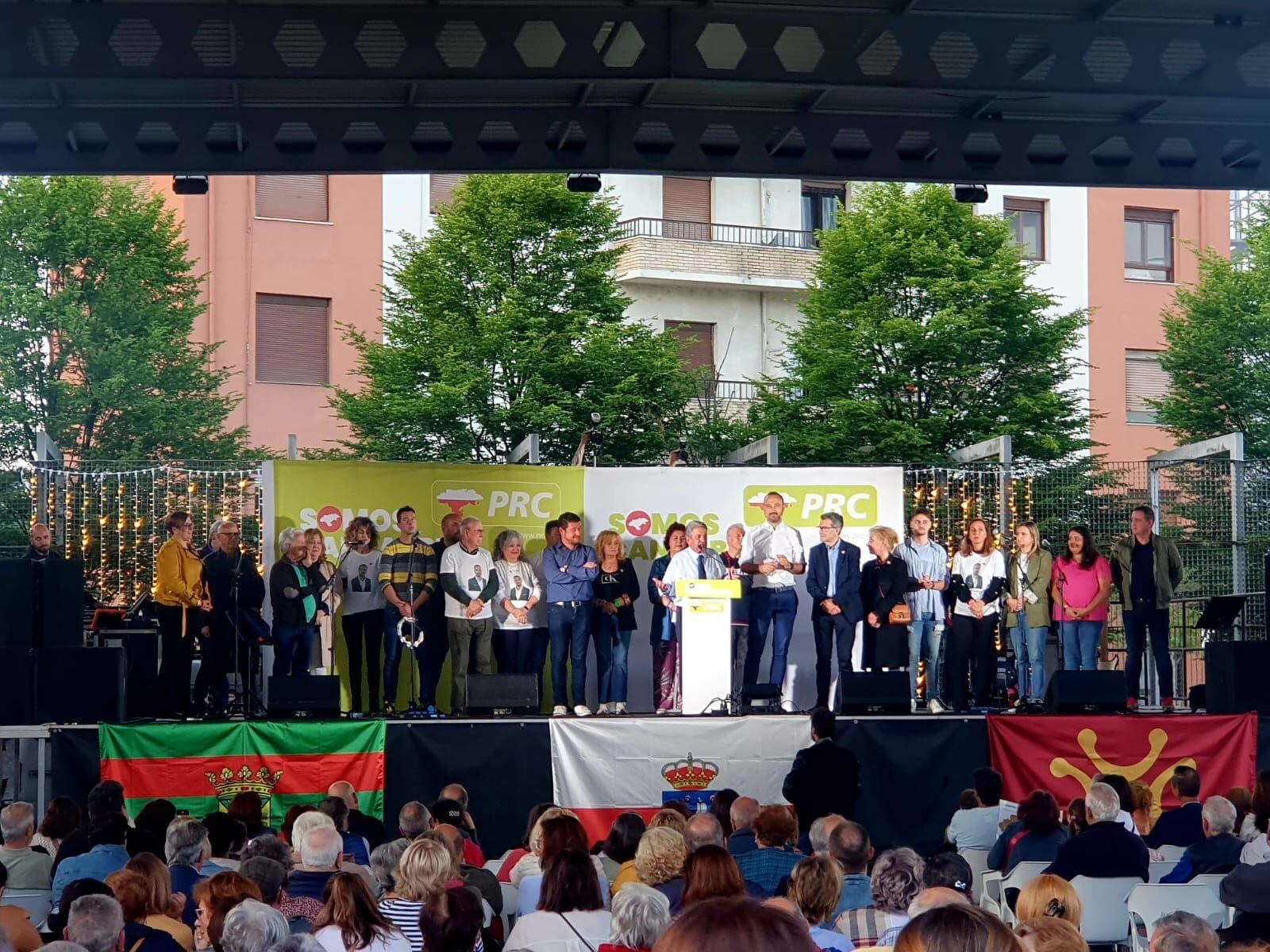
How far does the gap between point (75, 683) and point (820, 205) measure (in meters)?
28.0

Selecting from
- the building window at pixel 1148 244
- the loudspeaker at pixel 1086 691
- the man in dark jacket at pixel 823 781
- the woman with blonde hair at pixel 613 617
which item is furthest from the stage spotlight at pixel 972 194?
the building window at pixel 1148 244

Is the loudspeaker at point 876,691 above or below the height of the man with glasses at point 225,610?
below

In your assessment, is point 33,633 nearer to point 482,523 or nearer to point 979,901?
point 482,523

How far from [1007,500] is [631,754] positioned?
609 centimetres

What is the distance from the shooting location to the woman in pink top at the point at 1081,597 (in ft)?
53.4

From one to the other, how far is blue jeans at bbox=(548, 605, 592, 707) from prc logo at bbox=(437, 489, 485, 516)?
6.92ft

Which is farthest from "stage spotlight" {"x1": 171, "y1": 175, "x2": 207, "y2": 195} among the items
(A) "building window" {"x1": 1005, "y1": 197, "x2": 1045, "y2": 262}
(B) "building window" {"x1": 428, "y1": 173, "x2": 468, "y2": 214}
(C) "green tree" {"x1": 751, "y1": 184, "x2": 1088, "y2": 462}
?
(A) "building window" {"x1": 1005, "y1": 197, "x2": 1045, "y2": 262}

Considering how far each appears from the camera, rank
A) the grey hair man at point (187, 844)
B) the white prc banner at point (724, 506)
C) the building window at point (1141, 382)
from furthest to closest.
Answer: the building window at point (1141, 382), the white prc banner at point (724, 506), the grey hair man at point (187, 844)

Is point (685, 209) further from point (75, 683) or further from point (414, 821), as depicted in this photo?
point (414, 821)

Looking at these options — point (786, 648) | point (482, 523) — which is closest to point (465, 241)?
point (482, 523)

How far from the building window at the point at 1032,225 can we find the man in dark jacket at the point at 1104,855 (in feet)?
105

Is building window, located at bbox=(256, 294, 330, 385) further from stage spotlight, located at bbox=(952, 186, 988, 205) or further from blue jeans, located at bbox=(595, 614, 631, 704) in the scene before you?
stage spotlight, located at bbox=(952, 186, 988, 205)

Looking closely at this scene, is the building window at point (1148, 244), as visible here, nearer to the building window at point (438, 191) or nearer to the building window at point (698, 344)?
the building window at point (698, 344)

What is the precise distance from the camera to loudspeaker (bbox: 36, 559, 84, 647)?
14578 millimetres
